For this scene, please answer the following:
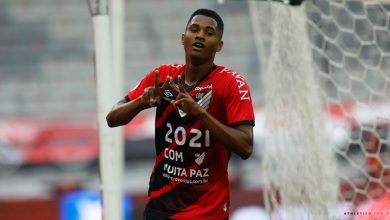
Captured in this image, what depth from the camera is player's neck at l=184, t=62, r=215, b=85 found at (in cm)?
277

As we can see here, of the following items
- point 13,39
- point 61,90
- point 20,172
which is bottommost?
point 20,172

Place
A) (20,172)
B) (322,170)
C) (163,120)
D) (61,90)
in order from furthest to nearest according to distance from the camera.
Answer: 1. (61,90)
2. (20,172)
3. (322,170)
4. (163,120)

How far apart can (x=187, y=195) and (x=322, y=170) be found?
1.51 metres

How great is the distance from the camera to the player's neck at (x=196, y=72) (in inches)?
109

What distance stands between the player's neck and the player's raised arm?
0.19 meters

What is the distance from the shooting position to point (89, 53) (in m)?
8.92

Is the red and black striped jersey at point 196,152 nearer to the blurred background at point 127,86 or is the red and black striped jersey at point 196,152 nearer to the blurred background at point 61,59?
the blurred background at point 127,86

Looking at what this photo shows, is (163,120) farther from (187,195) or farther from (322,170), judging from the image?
(322,170)

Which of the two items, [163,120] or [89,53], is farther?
[89,53]

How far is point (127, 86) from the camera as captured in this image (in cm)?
864

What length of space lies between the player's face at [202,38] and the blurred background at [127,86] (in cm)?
80

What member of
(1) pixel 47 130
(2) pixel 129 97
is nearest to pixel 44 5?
(1) pixel 47 130

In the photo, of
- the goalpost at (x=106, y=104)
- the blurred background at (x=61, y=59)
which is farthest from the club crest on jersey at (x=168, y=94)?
the blurred background at (x=61, y=59)

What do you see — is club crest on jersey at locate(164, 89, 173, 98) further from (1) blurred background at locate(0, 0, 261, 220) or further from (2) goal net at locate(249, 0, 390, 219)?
(1) blurred background at locate(0, 0, 261, 220)
